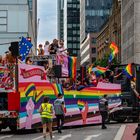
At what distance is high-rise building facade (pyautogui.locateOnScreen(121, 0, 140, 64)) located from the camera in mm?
85938

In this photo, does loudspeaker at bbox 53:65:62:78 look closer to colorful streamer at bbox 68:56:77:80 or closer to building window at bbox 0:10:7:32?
colorful streamer at bbox 68:56:77:80

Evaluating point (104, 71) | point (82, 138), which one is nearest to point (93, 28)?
point (104, 71)

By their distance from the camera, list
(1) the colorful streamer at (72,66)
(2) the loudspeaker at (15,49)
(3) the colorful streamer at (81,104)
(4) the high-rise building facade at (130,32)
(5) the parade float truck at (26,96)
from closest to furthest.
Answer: (2) the loudspeaker at (15,49), (5) the parade float truck at (26,96), (1) the colorful streamer at (72,66), (3) the colorful streamer at (81,104), (4) the high-rise building facade at (130,32)

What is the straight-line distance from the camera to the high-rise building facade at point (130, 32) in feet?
282

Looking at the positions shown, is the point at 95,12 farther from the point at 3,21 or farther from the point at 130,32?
the point at 3,21

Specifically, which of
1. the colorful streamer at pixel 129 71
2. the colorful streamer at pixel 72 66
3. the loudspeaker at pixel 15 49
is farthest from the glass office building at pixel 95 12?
the loudspeaker at pixel 15 49

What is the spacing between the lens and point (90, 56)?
173m

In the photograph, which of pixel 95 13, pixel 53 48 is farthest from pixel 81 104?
pixel 95 13

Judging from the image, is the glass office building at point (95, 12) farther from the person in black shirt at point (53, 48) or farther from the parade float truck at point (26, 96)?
the person in black shirt at point (53, 48)

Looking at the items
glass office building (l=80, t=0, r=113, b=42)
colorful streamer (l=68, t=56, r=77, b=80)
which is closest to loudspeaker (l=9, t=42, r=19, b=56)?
colorful streamer (l=68, t=56, r=77, b=80)

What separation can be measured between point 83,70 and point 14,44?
6.55m

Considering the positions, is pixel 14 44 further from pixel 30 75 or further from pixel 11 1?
pixel 11 1

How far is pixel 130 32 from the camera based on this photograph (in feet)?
301

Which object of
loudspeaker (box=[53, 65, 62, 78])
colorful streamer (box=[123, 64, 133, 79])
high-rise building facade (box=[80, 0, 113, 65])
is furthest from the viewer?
high-rise building facade (box=[80, 0, 113, 65])
